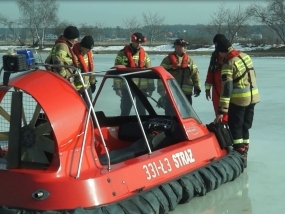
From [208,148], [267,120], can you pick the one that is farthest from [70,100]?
[267,120]

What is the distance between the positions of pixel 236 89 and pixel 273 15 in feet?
128

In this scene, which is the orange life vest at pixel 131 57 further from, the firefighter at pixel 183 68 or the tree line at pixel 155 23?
the tree line at pixel 155 23

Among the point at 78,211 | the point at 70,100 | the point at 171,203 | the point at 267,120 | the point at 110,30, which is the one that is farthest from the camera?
the point at 110,30

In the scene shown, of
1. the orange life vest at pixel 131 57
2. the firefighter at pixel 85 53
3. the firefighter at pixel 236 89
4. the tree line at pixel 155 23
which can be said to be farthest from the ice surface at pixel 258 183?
the tree line at pixel 155 23

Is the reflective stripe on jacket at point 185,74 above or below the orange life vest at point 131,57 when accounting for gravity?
below

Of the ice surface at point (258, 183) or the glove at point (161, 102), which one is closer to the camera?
the ice surface at point (258, 183)

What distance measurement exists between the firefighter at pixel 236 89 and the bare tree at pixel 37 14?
148 feet

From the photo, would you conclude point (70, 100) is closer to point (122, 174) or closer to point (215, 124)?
point (122, 174)

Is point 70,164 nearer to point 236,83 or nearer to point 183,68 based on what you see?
point 236,83

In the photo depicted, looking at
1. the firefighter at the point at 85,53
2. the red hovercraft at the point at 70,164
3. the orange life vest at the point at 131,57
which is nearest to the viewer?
the red hovercraft at the point at 70,164

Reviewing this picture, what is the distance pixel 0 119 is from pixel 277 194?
2265 mm

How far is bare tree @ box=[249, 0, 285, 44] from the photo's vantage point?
41.8m

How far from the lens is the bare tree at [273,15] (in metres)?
41.8

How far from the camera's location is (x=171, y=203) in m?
3.97
